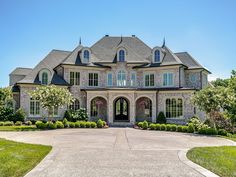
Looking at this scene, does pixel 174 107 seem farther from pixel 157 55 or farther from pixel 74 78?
pixel 74 78

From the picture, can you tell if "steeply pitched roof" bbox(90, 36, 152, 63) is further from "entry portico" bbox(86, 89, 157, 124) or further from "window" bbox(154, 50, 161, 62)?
"entry portico" bbox(86, 89, 157, 124)

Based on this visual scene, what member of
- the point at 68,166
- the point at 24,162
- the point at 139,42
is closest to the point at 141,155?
the point at 68,166

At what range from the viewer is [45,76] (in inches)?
1177

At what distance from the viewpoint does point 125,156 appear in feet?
34.3

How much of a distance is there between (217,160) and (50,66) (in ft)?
86.9

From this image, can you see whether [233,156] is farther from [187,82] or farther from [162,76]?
[187,82]

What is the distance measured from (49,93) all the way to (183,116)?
48.9 feet

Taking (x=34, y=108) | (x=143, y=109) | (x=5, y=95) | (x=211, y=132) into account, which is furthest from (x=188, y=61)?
(x=5, y=95)

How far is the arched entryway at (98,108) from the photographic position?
103ft

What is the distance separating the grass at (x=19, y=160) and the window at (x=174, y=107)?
19691mm

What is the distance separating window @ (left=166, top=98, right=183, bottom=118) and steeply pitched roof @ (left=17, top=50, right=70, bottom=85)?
496 inches

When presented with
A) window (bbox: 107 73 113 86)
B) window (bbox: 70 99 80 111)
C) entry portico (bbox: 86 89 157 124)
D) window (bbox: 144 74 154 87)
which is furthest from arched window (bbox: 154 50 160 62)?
window (bbox: 70 99 80 111)

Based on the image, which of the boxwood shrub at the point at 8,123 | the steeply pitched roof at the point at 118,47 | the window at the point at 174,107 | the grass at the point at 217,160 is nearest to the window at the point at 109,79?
the steeply pitched roof at the point at 118,47

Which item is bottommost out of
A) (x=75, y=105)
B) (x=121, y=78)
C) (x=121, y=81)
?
(x=75, y=105)
